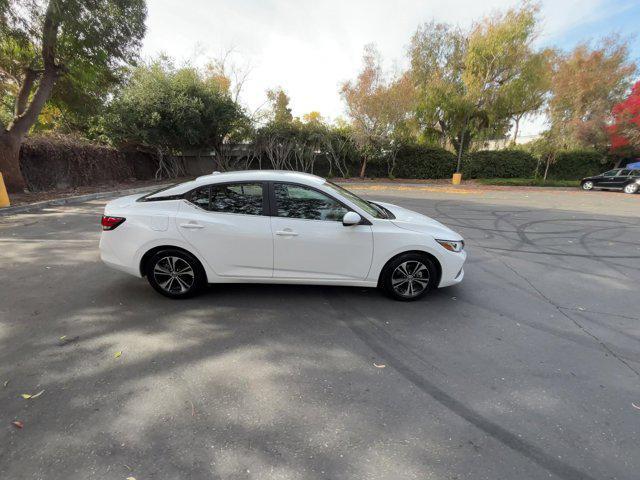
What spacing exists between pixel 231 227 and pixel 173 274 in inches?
38.6

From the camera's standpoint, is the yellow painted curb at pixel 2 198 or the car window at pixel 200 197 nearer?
the car window at pixel 200 197

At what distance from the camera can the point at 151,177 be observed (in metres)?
20.6

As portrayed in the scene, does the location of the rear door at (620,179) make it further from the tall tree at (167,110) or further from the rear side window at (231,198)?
the rear side window at (231,198)

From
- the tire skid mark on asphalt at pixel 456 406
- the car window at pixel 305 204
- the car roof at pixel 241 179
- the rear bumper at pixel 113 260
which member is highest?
the car roof at pixel 241 179

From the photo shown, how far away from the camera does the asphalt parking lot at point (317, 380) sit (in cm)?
198

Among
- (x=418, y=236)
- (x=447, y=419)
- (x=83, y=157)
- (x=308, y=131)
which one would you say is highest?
(x=308, y=131)

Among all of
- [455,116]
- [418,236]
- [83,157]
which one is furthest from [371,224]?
[455,116]

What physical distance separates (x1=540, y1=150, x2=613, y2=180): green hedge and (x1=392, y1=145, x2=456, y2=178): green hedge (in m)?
7.31

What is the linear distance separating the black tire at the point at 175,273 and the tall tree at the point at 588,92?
26.3m

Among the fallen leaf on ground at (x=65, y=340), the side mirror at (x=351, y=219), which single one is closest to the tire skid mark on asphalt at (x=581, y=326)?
the side mirror at (x=351, y=219)

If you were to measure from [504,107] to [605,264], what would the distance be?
20.9m

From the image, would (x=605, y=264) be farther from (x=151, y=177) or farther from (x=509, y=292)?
(x=151, y=177)

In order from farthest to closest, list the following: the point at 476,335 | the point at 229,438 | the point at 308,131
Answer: the point at 308,131 < the point at 476,335 < the point at 229,438

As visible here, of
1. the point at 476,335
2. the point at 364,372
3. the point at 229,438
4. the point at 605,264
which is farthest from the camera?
the point at 605,264
